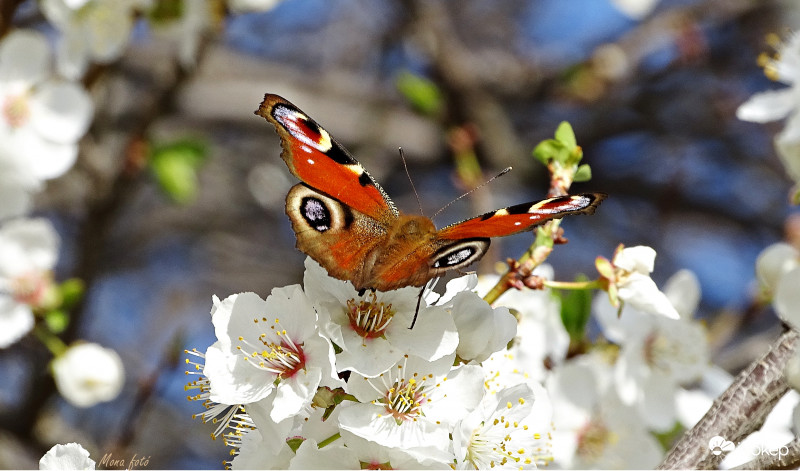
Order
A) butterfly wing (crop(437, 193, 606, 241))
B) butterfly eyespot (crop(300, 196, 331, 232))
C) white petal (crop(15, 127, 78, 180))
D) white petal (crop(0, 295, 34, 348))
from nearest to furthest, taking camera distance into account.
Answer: butterfly wing (crop(437, 193, 606, 241)), butterfly eyespot (crop(300, 196, 331, 232)), white petal (crop(0, 295, 34, 348)), white petal (crop(15, 127, 78, 180))

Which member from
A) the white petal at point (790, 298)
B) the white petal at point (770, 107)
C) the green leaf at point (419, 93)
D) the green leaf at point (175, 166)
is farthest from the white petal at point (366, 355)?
the green leaf at point (419, 93)

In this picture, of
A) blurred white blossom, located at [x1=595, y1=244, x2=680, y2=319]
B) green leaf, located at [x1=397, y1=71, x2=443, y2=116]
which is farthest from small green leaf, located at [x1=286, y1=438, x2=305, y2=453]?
green leaf, located at [x1=397, y1=71, x2=443, y2=116]

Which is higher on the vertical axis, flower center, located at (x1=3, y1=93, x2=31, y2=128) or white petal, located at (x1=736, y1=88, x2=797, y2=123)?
white petal, located at (x1=736, y1=88, x2=797, y2=123)

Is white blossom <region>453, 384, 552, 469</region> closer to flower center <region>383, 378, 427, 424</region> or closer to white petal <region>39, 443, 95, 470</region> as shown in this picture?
flower center <region>383, 378, 427, 424</region>

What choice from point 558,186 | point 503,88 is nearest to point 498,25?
point 503,88

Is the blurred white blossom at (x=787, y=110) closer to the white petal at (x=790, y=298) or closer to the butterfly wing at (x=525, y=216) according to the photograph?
the white petal at (x=790, y=298)

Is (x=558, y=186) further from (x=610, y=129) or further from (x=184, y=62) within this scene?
(x=610, y=129)

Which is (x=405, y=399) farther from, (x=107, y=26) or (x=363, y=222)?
(x=107, y=26)
